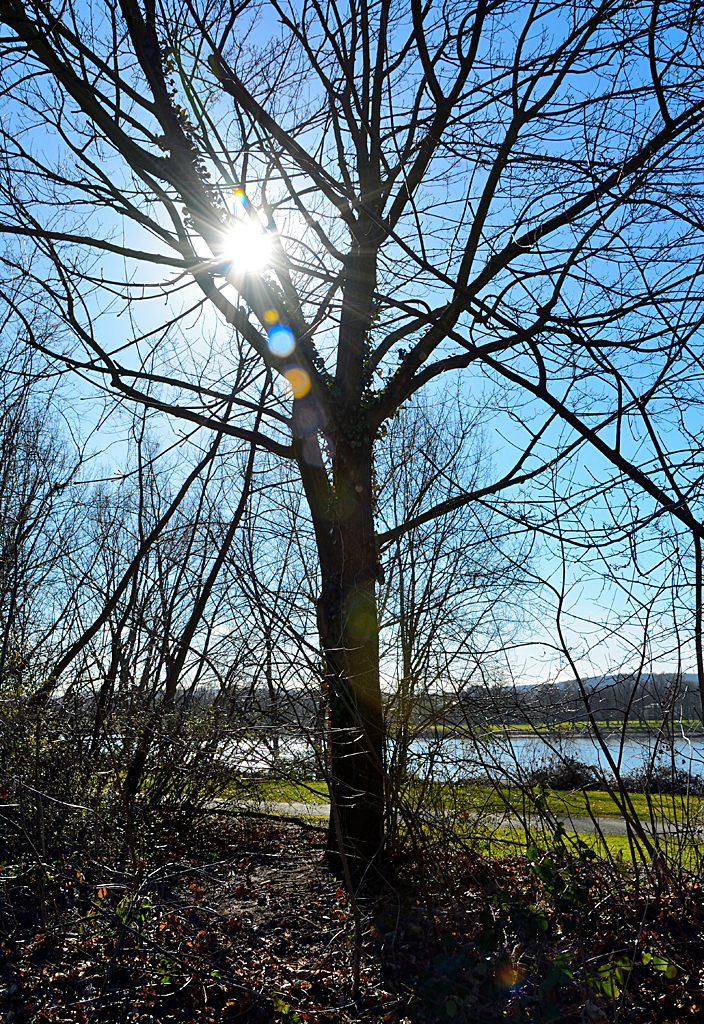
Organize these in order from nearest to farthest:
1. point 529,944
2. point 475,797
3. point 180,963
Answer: point 529,944
point 180,963
point 475,797

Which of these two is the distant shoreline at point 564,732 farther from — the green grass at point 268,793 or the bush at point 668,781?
the green grass at point 268,793

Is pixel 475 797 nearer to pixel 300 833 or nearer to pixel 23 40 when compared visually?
pixel 300 833

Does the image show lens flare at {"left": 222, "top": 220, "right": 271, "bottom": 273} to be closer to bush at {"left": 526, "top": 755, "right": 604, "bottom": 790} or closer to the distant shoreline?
the distant shoreline

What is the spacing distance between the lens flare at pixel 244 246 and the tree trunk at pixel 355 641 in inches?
62.8

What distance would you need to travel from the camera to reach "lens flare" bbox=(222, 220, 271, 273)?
13.8 ft

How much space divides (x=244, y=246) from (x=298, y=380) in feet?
4.39

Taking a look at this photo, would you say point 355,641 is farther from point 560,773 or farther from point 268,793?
point 268,793

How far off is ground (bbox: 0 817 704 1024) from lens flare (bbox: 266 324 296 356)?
3668 mm

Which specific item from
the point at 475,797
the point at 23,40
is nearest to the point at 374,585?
the point at 475,797

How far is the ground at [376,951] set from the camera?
3059 millimetres

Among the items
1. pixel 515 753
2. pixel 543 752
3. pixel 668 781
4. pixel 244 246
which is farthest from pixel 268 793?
pixel 244 246

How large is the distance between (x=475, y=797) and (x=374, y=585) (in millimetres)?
1546

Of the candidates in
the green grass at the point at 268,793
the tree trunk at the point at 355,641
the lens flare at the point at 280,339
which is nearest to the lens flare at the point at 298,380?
the lens flare at the point at 280,339

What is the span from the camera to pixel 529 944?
3.22m
